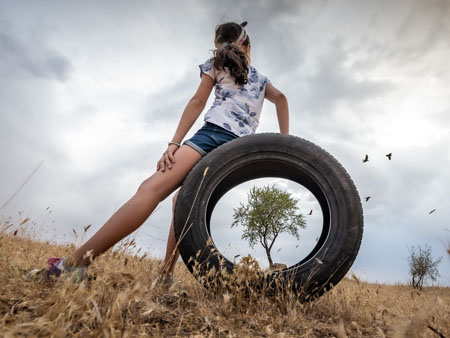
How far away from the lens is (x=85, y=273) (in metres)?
2.40

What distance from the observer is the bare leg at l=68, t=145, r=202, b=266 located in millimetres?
2555

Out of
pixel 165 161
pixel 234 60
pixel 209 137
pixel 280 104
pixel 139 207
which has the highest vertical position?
pixel 280 104

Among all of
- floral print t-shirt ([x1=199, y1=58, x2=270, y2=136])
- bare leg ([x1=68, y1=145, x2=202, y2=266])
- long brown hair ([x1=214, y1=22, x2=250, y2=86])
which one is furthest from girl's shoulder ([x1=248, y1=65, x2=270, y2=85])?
bare leg ([x1=68, y1=145, x2=202, y2=266])

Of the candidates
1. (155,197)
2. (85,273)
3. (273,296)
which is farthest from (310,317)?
(85,273)

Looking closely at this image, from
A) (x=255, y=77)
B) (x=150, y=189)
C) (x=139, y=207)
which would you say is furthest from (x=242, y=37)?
(x=139, y=207)

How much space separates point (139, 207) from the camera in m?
2.66

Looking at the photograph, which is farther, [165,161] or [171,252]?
[171,252]

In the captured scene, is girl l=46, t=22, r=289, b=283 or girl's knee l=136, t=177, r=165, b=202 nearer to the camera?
girl l=46, t=22, r=289, b=283

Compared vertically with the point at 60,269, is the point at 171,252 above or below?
above

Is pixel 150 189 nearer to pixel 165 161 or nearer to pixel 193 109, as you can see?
pixel 165 161

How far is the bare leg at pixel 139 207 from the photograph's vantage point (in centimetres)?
255

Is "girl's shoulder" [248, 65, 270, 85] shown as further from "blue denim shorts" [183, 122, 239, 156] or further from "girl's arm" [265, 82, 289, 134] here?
"blue denim shorts" [183, 122, 239, 156]

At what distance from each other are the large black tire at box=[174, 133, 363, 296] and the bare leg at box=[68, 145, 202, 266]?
179 mm

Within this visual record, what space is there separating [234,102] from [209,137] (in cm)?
46
